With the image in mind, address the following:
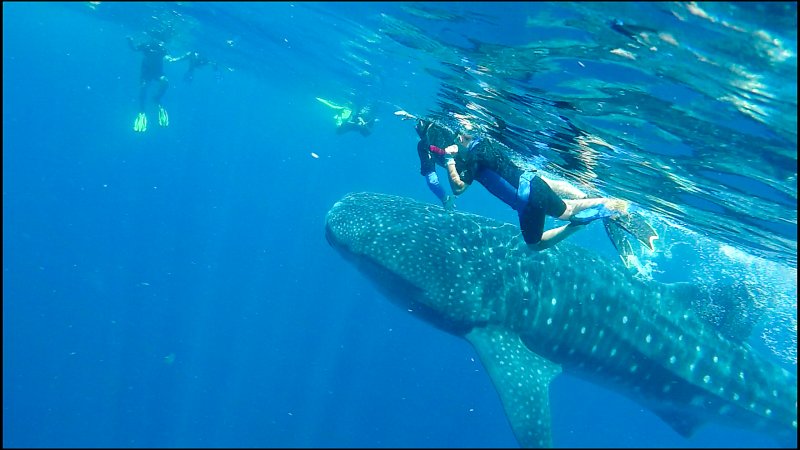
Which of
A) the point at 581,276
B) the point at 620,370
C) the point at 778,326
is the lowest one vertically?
the point at 778,326

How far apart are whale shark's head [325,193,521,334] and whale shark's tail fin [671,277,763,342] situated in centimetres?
460

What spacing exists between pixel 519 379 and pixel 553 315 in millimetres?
1860

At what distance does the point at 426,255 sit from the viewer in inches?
372

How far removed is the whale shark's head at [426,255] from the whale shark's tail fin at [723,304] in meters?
4.60

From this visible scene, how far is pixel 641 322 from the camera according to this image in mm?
10227

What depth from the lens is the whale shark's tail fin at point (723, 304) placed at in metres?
11.1

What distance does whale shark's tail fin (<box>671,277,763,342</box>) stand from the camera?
36.4 ft

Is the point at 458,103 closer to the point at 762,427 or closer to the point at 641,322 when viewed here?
the point at 641,322

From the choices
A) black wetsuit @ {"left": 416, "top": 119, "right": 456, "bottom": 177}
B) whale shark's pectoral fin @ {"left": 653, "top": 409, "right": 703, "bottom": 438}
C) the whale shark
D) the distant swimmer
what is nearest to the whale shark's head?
the whale shark

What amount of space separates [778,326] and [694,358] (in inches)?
982

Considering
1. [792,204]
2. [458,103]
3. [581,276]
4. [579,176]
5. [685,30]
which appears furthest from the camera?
[579,176]

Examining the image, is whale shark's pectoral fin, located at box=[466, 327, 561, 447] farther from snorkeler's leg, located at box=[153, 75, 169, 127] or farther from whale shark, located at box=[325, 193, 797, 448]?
snorkeler's leg, located at box=[153, 75, 169, 127]

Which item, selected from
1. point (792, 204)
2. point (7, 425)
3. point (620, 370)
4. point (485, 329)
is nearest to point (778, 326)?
point (792, 204)

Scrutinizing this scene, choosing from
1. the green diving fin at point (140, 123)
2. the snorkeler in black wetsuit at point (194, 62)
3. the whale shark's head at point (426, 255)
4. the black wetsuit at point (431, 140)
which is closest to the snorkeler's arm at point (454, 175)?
the black wetsuit at point (431, 140)
